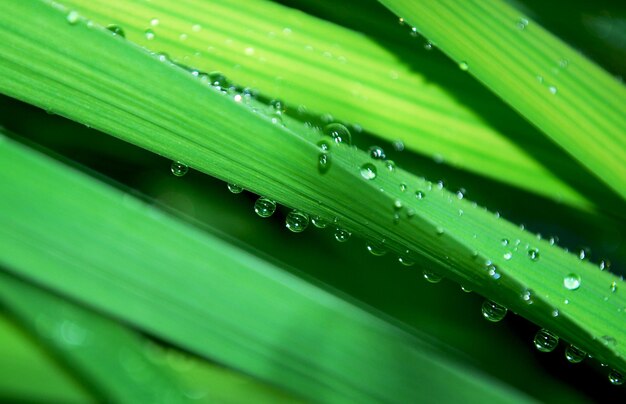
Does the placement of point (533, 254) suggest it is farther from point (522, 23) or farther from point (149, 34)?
point (149, 34)

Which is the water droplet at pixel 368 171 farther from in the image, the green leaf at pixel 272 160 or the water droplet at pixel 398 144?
the water droplet at pixel 398 144

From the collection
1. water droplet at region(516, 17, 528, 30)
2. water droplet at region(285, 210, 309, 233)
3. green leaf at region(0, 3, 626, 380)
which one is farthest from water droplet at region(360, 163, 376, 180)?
water droplet at region(516, 17, 528, 30)

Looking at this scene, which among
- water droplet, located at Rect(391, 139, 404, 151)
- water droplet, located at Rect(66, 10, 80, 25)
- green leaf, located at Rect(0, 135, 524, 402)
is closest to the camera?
water droplet, located at Rect(66, 10, 80, 25)

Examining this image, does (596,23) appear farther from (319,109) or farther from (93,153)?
(93,153)

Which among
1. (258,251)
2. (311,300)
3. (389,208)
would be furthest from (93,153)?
(389,208)

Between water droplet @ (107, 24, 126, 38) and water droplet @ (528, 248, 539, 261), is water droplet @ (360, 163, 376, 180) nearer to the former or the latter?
water droplet @ (528, 248, 539, 261)

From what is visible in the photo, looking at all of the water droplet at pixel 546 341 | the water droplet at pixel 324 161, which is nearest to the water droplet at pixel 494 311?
the water droplet at pixel 546 341
